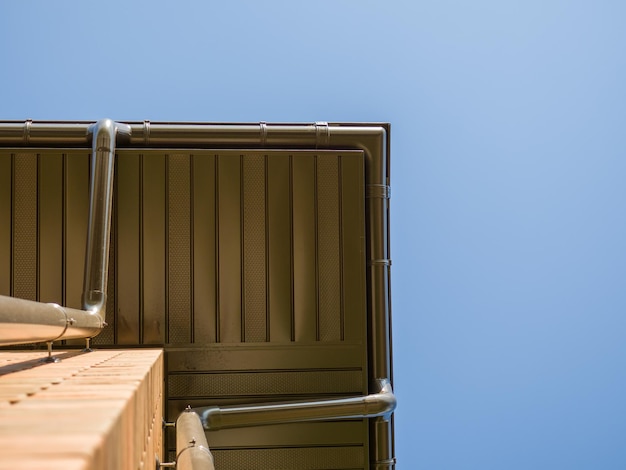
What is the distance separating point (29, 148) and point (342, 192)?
2.89m

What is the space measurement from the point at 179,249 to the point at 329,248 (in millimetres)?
1382

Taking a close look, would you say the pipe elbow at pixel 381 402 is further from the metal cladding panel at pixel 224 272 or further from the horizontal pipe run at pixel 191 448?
the horizontal pipe run at pixel 191 448

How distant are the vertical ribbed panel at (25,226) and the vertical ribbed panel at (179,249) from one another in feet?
3.92

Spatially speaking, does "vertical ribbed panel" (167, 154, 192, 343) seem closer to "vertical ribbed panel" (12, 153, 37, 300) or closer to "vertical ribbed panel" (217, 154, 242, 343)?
"vertical ribbed panel" (217, 154, 242, 343)

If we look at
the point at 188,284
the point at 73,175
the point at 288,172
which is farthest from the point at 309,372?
the point at 73,175

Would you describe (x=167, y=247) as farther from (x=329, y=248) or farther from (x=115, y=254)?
(x=329, y=248)

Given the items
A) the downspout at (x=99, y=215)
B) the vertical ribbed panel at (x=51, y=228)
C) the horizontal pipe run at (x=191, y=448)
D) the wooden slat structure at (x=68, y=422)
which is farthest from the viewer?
the vertical ribbed panel at (x=51, y=228)

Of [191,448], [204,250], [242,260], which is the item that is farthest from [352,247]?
[191,448]

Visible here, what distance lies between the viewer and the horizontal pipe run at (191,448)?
13.0 ft

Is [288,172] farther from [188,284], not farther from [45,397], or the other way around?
[45,397]

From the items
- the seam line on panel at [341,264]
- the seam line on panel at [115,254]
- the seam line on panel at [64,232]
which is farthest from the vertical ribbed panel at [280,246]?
the seam line on panel at [64,232]

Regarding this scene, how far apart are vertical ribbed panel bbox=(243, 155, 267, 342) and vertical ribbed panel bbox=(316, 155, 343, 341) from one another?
526 mm

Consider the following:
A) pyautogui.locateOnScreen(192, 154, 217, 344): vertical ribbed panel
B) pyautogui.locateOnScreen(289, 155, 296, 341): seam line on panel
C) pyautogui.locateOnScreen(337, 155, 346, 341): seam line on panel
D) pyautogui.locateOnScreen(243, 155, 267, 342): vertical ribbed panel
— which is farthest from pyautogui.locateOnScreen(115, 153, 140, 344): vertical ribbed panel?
pyautogui.locateOnScreen(337, 155, 346, 341): seam line on panel

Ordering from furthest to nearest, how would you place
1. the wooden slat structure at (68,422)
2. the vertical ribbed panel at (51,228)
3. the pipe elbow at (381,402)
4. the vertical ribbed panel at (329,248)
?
the vertical ribbed panel at (329,248) < the vertical ribbed panel at (51,228) < the pipe elbow at (381,402) < the wooden slat structure at (68,422)
